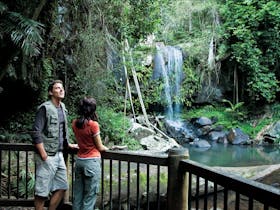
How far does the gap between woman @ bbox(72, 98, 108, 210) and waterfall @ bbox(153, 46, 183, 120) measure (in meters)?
12.3

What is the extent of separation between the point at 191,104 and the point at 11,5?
1287 centimetres

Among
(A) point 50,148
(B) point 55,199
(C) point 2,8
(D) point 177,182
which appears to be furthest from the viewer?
(C) point 2,8

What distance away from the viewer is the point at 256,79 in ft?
53.1

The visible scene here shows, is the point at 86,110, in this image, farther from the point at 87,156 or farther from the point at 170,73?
the point at 170,73

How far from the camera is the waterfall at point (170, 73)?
15664mm

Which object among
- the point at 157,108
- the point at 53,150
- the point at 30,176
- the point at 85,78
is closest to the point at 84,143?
the point at 53,150

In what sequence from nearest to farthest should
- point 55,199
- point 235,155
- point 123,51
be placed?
1. point 55,199
2. point 123,51
3. point 235,155

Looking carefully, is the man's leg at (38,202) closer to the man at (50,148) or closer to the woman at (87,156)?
the man at (50,148)

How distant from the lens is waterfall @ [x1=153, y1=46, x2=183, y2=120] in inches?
617

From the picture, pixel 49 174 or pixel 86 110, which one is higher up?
pixel 86 110

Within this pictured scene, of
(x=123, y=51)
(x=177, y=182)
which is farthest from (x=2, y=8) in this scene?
(x=123, y=51)

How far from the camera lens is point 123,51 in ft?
33.6

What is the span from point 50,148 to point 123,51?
7031 millimetres

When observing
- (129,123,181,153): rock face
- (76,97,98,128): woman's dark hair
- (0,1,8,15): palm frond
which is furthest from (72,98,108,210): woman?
(129,123,181,153): rock face
